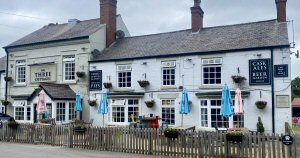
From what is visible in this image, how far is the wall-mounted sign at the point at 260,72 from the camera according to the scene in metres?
19.9

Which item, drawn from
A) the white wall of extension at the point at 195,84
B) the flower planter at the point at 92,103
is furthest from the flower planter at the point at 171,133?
the flower planter at the point at 92,103

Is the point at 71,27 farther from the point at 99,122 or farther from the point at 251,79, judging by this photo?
the point at 251,79

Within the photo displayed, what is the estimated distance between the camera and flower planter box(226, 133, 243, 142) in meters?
11.6

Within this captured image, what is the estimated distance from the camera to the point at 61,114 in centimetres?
2542

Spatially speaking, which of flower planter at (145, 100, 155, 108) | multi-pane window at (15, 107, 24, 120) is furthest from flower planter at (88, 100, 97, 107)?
multi-pane window at (15, 107, 24, 120)

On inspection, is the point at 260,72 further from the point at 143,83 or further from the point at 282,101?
the point at 143,83

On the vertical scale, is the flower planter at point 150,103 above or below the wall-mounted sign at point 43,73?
below

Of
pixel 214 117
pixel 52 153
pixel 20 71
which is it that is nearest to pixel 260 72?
pixel 214 117

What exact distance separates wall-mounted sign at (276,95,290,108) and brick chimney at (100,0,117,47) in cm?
1470

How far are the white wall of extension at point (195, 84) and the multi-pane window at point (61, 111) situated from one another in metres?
2.08

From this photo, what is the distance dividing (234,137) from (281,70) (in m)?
9.43

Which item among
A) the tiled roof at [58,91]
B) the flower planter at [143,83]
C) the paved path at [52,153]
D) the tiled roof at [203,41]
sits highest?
the tiled roof at [203,41]

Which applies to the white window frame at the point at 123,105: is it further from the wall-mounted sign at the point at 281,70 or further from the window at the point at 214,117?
the wall-mounted sign at the point at 281,70

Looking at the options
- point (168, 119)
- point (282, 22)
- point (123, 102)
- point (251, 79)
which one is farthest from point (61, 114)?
point (282, 22)
